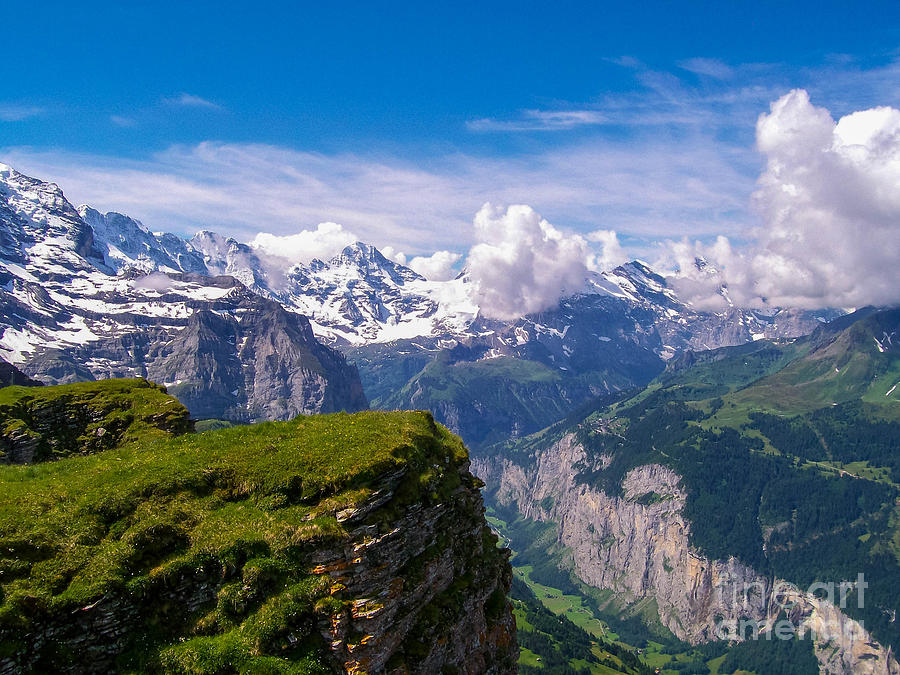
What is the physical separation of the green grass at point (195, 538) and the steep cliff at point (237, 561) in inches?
2.7

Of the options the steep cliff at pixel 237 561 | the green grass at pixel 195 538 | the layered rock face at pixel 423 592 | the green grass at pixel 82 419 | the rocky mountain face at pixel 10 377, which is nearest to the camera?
the steep cliff at pixel 237 561

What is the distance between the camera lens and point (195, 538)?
26.6 m

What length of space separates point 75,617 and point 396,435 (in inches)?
717

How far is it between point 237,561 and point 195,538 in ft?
7.90

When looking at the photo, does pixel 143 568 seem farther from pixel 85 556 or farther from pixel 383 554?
pixel 383 554

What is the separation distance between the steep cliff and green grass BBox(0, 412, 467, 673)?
0.07 meters

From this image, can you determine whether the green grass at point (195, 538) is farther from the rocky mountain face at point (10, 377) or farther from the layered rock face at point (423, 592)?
the rocky mountain face at point (10, 377)

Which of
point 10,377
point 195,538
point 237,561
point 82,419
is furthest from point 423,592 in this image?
point 10,377

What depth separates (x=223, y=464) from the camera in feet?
101

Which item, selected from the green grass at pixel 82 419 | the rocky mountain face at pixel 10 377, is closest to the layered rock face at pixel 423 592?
the green grass at pixel 82 419

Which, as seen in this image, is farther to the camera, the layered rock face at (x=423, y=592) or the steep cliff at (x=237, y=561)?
the layered rock face at (x=423, y=592)

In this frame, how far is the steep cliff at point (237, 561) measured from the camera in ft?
77.6

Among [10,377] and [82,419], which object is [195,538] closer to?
[82,419]

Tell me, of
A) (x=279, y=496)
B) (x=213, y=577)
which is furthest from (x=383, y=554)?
(x=213, y=577)
